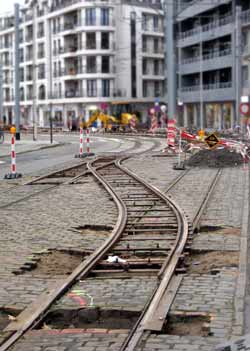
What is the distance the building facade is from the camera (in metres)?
68.2

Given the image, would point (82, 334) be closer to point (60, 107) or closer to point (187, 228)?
point (187, 228)

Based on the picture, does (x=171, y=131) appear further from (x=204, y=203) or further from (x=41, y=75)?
(x=41, y=75)

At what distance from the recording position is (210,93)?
76.9 m

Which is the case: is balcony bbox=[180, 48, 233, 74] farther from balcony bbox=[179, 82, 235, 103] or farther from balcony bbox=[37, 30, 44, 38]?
balcony bbox=[37, 30, 44, 38]

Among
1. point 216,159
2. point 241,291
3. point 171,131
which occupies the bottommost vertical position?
point 241,291

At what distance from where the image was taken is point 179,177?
21312 millimetres

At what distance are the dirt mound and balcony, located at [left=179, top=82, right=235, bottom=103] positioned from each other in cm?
4514

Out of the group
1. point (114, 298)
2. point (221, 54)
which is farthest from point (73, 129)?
point (114, 298)

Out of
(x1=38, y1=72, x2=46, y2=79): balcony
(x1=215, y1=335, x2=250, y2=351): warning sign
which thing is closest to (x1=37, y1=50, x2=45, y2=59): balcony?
(x1=38, y1=72, x2=46, y2=79): balcony

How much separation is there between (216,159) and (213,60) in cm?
5166

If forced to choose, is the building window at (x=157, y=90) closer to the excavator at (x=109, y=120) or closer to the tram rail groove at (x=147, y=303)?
the excavator at (x=109, y=120)

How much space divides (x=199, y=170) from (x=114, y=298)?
17.3 meters

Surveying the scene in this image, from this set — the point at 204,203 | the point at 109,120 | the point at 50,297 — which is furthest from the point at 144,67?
the point at 50,297

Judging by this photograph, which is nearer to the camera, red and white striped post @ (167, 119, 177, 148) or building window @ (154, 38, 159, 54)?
red and white striped post @ (167, 119, 177, 148)
